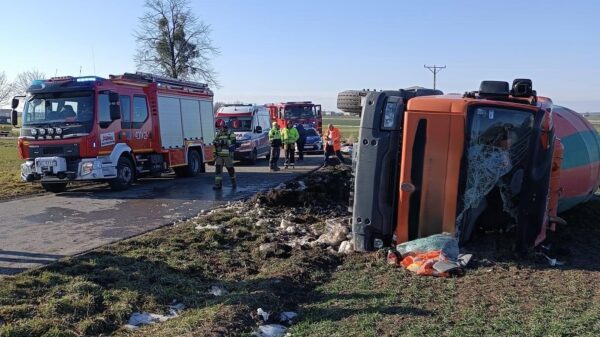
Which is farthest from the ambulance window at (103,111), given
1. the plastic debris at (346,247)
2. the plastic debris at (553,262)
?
the plastic debris at (553,262)

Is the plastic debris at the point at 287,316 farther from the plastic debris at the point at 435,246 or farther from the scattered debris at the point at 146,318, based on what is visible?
the plastic debris at the point at 435,246

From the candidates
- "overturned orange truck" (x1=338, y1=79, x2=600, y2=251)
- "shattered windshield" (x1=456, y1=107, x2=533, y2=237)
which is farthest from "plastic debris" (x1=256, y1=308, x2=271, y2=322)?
"shattered windshield" (x1=456, y1=107, x2=533, y2=237)

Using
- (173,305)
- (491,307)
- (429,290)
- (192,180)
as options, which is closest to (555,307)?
(491,307)

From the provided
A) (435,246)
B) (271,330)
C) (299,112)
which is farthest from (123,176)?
(299,112)

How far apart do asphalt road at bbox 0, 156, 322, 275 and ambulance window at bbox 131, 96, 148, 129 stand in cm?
176

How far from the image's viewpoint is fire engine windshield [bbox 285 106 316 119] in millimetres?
31672

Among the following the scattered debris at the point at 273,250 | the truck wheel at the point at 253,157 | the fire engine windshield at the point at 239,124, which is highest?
the fire engine windshield at the point at 239,124

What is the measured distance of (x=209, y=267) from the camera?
22.2 feet

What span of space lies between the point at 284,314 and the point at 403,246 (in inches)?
82.7

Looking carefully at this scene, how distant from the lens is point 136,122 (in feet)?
50.5

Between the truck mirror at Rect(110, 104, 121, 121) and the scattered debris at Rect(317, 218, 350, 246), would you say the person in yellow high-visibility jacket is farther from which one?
the scattered debris at Rect(317, 218, 350, 246)

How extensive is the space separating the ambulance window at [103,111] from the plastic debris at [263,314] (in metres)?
10.2

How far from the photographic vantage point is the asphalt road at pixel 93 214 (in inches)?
308

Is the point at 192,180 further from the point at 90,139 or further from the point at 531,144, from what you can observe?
the point at 531,144
